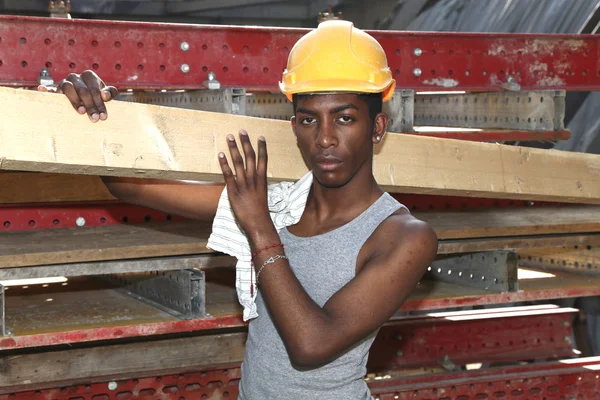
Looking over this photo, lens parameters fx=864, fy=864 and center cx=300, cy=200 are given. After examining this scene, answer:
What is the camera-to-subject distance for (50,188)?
3.92 metres

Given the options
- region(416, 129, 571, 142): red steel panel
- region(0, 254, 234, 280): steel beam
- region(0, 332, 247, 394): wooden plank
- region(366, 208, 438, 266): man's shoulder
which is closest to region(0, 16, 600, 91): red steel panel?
region(416, 129, 571, 142): red steel panel

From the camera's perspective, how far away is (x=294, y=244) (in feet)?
7.63

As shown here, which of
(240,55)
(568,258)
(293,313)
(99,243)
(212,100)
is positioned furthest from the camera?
(568,258)

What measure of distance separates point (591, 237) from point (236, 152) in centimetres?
274

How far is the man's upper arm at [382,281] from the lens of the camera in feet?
6.72

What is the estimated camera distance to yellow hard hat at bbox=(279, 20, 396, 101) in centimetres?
217

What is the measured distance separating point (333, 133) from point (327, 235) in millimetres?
288

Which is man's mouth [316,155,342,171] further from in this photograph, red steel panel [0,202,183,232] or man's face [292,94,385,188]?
red steel panel [0,202,183,232]

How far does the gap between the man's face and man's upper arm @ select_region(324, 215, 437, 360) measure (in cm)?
19

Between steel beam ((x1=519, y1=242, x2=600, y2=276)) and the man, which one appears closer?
the man

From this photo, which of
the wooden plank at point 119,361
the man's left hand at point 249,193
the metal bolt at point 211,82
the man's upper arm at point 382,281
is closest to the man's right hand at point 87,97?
the man's left hand at point 249,193

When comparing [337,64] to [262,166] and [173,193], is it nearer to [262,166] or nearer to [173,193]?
[262,166]

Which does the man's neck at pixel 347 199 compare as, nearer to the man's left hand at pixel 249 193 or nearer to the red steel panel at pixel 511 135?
the man's left hand at pixel 249 193

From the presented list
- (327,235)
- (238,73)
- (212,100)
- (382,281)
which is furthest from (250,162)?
(238,73)
